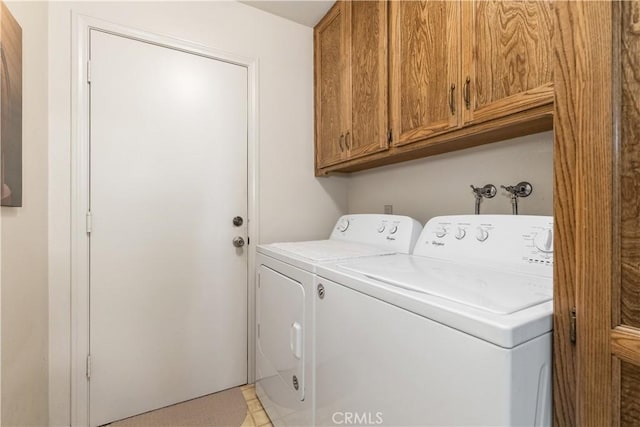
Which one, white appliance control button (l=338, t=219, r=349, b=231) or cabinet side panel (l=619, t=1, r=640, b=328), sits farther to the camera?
white appliance control button (l=338, t=219, r=349, b=231)

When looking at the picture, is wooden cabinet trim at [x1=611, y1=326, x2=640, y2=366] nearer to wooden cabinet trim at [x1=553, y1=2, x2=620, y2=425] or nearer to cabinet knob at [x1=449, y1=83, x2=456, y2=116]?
wooden cabinet trim at [x1=553, y1=2, x2=620, y2=425]

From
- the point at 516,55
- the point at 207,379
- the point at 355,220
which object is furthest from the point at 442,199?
the point at 207,379

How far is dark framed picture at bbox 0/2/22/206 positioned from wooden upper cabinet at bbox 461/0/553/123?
1.56 m

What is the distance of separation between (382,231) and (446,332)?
99cm

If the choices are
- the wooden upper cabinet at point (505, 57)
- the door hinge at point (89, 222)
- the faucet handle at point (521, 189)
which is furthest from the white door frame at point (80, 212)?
the faucet handle at point (521, 189)

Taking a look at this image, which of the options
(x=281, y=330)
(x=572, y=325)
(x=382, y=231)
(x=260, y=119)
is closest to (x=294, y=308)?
(x=281, y=330)

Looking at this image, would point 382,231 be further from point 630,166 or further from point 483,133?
point 630,166

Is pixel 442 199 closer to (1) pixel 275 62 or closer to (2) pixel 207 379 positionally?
(1) pixel 275 62

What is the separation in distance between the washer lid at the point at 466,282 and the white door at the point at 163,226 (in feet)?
3.62

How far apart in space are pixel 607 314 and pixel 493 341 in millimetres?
192

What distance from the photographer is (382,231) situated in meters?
1.61

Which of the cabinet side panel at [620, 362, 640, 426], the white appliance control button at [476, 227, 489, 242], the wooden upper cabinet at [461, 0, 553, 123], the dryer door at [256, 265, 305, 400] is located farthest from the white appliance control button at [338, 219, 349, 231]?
the cabinet side panel at [620, 362, 640, 426]

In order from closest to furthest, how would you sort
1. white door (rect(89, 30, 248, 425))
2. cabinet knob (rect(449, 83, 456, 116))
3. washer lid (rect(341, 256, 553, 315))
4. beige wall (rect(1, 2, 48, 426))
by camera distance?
1. washer lid (rect(341, 256, 553, 315))
2. beige wall (rect(1, 2, 48, 426))
3. cabinet knob (rect(449, 83, 456, 116))
4. white door (rect(89, 30, 248, 425))

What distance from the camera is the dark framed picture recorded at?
96 cm
